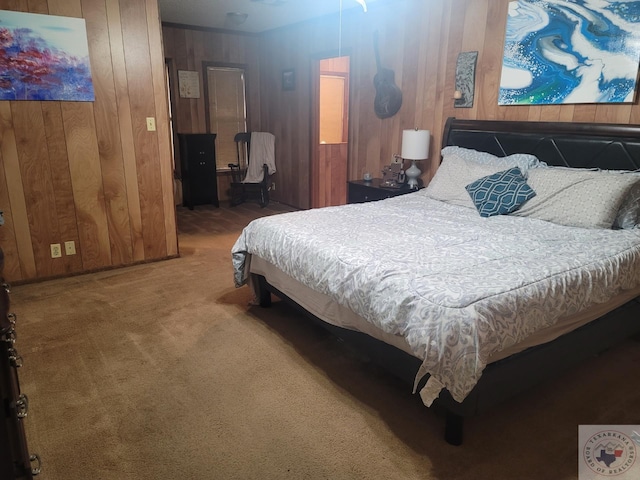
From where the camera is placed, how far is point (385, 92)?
4379mm

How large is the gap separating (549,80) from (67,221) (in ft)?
12.7

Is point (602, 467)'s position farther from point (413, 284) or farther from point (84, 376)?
point (84, 376)

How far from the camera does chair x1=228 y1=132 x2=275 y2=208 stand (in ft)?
21.1

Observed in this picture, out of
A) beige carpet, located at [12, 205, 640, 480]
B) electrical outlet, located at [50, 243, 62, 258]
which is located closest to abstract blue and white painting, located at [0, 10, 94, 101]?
electrical outlet, located at [50, 243, 62, 258]

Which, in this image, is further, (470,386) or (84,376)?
(84,376)

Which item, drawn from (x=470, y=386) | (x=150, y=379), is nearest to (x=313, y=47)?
(x=150, y=379)

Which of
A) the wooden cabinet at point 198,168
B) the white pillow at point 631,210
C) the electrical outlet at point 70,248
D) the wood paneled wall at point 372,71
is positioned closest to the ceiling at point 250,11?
the wood paneled wall at point 372,71

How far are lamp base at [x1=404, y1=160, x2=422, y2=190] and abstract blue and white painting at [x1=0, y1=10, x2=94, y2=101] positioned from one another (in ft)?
9.17

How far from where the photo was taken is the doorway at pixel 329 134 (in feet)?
19.3

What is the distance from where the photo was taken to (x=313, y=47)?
5.62m

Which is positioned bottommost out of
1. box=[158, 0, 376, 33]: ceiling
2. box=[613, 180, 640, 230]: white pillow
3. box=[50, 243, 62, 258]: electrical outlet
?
box=[50, 243, 62, 258]: electrical outlet

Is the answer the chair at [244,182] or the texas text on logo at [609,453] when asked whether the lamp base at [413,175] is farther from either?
the chair at [244,182]

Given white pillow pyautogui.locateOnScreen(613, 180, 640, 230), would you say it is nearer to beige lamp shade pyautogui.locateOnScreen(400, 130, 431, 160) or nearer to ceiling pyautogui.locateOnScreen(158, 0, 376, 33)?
beige lamp shade pyautogui.locateOnScreen(400, 130, 431, 160)

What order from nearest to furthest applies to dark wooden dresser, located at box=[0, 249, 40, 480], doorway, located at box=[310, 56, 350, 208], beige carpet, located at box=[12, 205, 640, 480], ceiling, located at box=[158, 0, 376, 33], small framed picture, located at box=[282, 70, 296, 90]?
dark wooden dresser, located at box=[0, 249, 40, 480], beige carpet, located at box=[12, 205, 640, 480], ceiling, located at box=[158, 0, 376, 33], doorway, located at box=[310, 56, 350, 208], small framed picture, located at box=[282, 70, 296, 90]
